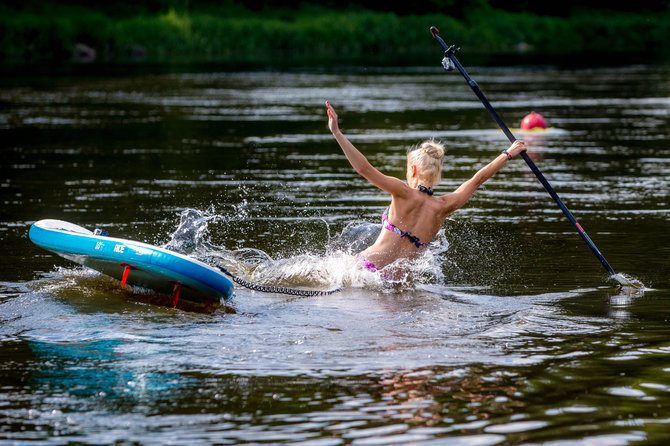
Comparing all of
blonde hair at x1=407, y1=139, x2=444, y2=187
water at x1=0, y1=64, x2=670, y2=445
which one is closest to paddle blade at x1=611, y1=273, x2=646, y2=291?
A: water at x1=0, y1=64, x2=670, y2=445

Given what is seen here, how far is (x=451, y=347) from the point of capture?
708 cm

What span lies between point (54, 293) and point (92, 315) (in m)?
0.85

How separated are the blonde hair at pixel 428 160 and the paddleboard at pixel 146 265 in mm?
1820

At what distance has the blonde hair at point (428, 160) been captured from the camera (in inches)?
339

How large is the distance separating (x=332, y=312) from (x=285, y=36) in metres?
56.6

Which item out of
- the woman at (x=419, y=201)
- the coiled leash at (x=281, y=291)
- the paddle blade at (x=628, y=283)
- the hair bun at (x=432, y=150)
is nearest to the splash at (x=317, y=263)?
the woman at (x=419, y=201)

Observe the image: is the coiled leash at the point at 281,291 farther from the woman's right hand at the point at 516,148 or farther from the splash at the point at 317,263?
the woman's right hand at the point at 516,148

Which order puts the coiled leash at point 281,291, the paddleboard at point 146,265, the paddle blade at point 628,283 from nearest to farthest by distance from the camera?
the paddleboard at point 146,265
the coiled leash at point 281,291
the paddle blade at point 628,283

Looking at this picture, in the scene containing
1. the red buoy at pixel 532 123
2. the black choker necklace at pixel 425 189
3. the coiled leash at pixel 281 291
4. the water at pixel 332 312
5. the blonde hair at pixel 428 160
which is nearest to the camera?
the water at pixel 332 312

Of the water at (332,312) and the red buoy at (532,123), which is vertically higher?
the red buoy at (532,123)

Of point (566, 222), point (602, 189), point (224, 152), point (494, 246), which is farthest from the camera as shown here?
point (224, 152)

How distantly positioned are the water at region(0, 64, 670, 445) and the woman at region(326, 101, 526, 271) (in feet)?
0.82

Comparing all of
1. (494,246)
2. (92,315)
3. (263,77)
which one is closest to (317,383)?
(92,315)

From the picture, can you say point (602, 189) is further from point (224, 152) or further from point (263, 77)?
point (263, 77)
